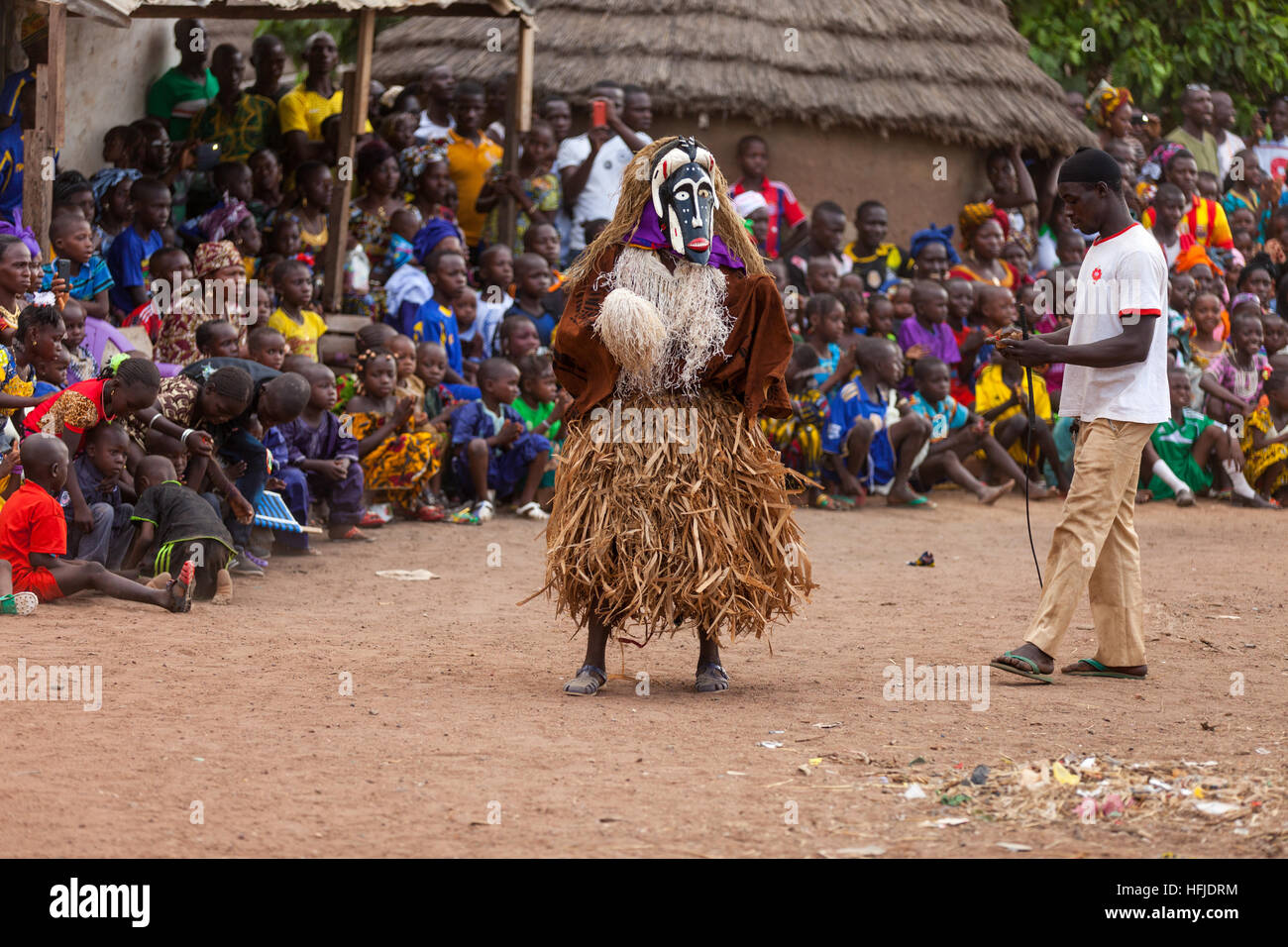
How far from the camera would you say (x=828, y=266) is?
37.6ft

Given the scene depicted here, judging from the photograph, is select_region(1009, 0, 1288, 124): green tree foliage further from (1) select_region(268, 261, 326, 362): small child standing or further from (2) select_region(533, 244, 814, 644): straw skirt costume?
(2) select_region(533, 244, 814, 644): straw skirt costume

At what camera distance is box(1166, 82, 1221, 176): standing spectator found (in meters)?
14.8

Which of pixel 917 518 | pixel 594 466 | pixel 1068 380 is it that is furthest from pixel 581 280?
pixel 917 518

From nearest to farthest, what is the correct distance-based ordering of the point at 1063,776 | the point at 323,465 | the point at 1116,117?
the point at 1063,776 < the point at 323,465 < the point at 1116,117

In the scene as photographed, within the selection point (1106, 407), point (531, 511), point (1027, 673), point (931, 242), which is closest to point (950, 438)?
point (931, 242)

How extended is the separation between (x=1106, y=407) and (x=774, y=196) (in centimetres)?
713

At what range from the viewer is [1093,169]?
5605 mm

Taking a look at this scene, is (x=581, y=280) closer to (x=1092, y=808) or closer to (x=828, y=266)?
(x=1092, y=808)

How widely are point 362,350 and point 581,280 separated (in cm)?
445

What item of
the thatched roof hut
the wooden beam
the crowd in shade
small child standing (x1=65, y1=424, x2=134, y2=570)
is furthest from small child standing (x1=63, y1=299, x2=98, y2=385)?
the thatched roof hut

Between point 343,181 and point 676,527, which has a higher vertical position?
point 343,181

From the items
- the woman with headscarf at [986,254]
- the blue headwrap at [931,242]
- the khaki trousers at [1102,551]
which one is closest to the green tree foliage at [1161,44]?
the woman with headscarf at [986,254]

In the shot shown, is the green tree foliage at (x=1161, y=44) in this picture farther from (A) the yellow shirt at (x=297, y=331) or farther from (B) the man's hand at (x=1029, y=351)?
(B) the man's hand at (x=1029, y=351)

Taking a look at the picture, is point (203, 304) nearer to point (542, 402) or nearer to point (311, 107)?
point (542, 402)
